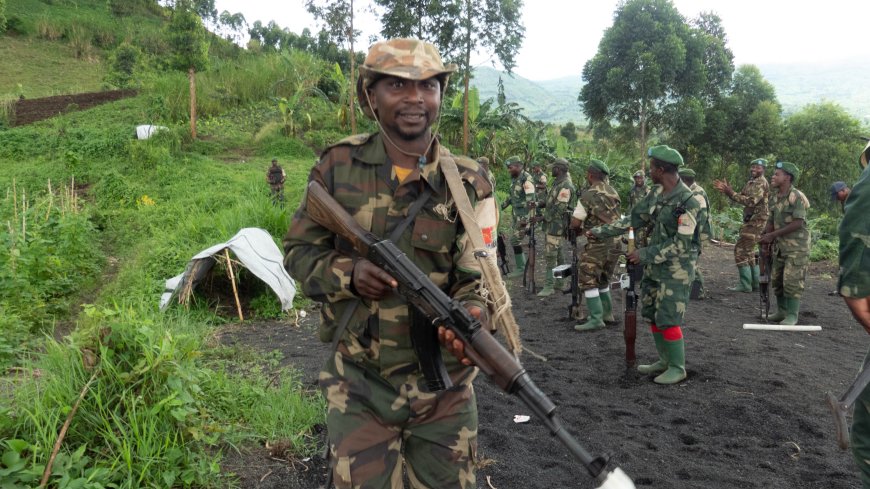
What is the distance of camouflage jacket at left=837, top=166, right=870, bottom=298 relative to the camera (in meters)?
A: 2.36

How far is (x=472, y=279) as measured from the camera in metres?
2.29

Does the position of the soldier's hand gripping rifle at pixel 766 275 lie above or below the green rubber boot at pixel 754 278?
above

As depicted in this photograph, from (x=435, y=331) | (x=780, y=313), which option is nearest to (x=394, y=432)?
(x=435, y=331)

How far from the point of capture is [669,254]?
534 centimetres

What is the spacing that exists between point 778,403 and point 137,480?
4.86m

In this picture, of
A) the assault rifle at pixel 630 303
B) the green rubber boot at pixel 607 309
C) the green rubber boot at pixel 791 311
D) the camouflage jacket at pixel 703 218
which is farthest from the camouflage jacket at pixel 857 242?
the green rubber boot at pixel 791 311

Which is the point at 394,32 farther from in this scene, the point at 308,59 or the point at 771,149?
the point at 771,149

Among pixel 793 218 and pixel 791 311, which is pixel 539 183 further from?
pixel 791 311

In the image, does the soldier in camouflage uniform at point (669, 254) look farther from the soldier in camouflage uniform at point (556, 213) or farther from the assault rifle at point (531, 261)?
the assault rifle at point (531, 261)

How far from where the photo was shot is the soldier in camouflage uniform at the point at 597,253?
7500mm

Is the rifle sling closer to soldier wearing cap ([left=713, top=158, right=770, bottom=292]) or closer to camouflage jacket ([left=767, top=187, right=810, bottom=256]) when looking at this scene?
camouflage jacket ([left=767, top=187, right=810, bottom=256])

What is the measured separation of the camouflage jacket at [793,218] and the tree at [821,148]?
18.0 meters

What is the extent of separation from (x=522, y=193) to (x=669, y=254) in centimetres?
537

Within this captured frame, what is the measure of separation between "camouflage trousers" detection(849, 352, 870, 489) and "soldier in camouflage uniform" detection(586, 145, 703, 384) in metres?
2.86
